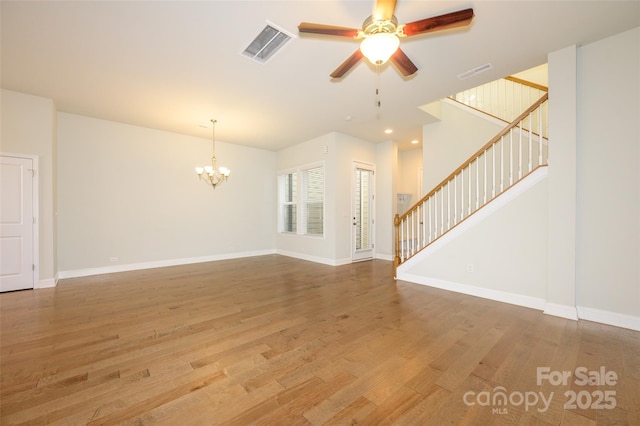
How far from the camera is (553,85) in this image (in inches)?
121

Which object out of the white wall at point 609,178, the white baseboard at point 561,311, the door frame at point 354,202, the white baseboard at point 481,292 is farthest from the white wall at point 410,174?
the white baseboard at point 561,311

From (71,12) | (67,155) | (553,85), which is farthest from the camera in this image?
(67,155)

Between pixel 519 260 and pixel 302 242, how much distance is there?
471 cm

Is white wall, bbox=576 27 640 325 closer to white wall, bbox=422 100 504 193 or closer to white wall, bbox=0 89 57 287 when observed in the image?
white wall, bbox=422 100 504 193

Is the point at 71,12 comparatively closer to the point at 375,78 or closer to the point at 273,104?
the point at 273,104

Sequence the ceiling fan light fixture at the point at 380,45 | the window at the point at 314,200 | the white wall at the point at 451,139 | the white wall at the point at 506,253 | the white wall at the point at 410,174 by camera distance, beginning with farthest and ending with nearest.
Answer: the white wall at the point at 410,174 < the window at the point at 314,200 < the white wall at the point at 451,139 < the white wall at the point at 506,253 < the ceiling fan light fixture at the point at 380,45

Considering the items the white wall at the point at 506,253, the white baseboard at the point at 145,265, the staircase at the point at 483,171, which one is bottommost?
the white baseboard at the point at 145,265

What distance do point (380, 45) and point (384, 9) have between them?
0.74 feet

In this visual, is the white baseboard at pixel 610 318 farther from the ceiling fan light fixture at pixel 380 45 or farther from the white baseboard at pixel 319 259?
the white baseboard at pixel 319 259

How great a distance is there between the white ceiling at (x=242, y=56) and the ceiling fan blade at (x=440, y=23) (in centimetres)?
50

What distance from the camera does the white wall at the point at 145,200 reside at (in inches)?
193

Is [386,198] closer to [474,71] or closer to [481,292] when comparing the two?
[481,292]

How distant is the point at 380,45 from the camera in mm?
1935

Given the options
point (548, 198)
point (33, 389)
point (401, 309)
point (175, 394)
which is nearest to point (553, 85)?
point (548, 198)
